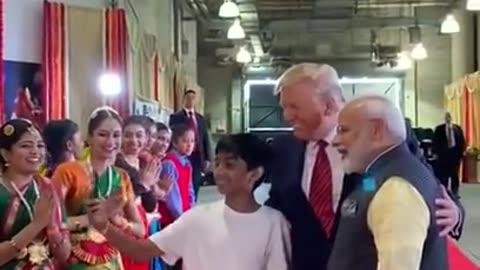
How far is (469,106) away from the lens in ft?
57.0

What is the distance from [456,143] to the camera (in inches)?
533

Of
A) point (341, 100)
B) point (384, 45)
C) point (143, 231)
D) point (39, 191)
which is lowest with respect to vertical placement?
point (143, 231)

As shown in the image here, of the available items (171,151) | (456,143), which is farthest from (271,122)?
(171,151)

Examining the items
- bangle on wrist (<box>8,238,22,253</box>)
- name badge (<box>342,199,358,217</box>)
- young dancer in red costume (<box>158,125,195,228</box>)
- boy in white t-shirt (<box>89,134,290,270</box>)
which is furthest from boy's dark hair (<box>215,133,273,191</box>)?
young dancer in red costume (<box>158,125,195,228</box>)

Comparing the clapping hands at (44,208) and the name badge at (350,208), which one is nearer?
the name badge at (350,208)

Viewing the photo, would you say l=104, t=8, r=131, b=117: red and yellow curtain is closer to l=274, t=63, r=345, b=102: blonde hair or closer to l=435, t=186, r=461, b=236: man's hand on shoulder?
l=274, t=63, r=345, b=102: blonde hair

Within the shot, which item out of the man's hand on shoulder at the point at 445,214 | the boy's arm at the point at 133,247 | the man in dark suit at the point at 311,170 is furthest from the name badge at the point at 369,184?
the boy's arm at the point at 133,247

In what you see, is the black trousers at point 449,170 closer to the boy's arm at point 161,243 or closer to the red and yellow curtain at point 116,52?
the red and yellow curtain at point 116,52

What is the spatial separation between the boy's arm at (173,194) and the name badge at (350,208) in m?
3.05

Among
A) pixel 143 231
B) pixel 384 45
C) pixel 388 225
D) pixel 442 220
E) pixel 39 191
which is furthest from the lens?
pixel 384 45

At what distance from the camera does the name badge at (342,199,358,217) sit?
2.04 meters

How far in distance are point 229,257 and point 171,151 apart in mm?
3436

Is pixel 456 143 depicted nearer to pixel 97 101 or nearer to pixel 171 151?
pixel 97 101

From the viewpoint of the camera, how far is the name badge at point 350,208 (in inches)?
80.3
